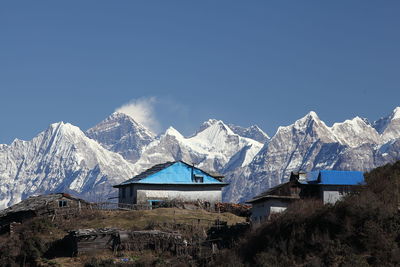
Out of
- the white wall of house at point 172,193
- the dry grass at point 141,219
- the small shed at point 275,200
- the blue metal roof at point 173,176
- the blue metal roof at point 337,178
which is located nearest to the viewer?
the dry grass at point 141,219

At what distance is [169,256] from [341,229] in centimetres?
1581

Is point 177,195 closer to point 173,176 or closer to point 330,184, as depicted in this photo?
point 173,176

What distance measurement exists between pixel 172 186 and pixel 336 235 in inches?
1616

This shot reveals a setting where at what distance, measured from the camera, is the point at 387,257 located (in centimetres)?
4544

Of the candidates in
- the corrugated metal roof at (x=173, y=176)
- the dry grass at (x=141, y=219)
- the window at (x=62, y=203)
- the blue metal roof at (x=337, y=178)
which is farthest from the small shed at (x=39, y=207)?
the blue metal roof at (x=337, y=178)

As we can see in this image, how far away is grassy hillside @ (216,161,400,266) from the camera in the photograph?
1817 inches

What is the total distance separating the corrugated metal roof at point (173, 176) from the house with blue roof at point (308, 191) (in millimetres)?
16362

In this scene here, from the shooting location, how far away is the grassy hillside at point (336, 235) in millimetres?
46156

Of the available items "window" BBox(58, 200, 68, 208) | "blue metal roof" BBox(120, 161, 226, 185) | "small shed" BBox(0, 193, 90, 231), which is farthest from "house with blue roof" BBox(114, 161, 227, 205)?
"window" BBox(58, 200, 68, 208)

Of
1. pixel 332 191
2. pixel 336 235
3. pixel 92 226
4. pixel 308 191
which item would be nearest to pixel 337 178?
pixel 332 191

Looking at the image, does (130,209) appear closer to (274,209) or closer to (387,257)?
(274,209)

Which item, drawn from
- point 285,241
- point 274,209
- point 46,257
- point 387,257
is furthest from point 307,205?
point 46,257

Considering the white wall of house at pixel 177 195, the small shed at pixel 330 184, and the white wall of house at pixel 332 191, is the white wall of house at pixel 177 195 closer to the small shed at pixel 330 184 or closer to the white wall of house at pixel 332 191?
the small shed at pixel 330 184

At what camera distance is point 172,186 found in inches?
3457
